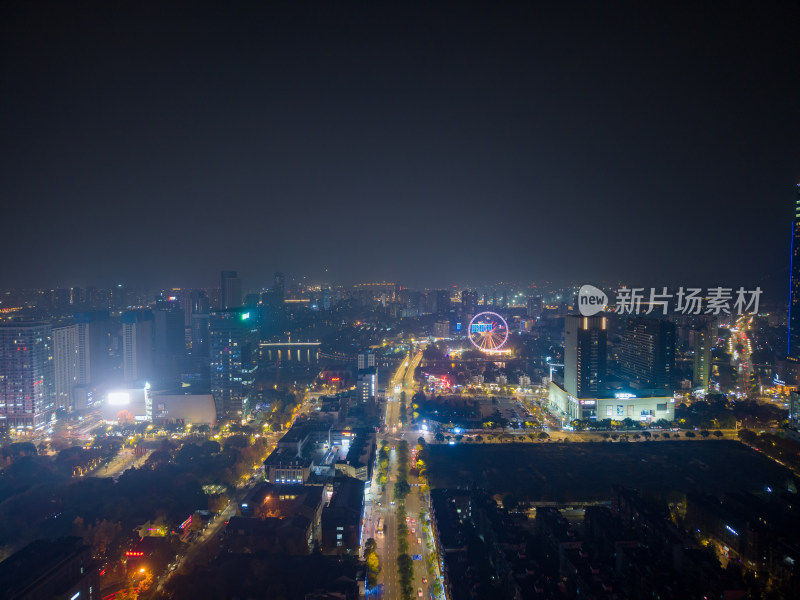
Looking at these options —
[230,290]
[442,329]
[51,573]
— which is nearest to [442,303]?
[442,329]

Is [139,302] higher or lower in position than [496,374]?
higher

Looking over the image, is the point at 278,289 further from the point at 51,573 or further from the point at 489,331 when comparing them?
the point at 51,573

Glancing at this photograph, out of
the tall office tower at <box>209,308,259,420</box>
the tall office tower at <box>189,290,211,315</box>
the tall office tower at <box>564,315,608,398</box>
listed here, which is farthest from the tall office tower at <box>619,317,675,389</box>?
the tall office tower at <box>189,290,211,315</box>

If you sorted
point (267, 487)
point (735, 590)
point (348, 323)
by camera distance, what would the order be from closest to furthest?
point (735, 590)
point (267, 487)
point (348, 323)

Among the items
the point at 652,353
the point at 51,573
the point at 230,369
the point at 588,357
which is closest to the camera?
the point at 51,573

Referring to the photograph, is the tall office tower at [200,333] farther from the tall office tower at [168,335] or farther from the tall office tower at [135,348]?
the tall office tower at [135,348]

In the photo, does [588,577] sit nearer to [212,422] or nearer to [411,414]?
[411,414]

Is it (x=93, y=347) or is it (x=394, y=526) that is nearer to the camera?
(x=394, y=526)

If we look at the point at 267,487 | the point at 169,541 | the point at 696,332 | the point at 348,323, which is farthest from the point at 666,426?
the point at 348,323
